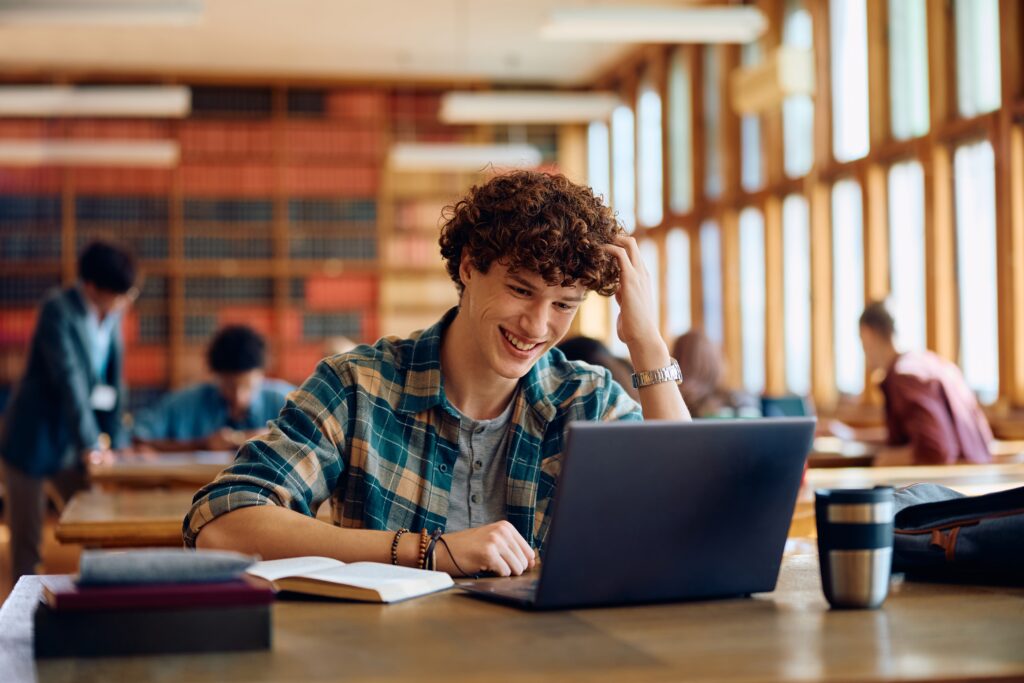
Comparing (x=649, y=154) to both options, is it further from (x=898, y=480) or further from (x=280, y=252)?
(x=898, y=480)

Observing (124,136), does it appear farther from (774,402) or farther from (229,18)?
(774,402)

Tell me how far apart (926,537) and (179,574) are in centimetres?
87

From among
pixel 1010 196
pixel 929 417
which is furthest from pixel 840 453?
pixel 1010 196

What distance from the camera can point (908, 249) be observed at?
6480 mm

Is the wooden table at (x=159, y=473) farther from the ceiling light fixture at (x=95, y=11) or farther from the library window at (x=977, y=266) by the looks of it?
the library window at (x=977, y=266)

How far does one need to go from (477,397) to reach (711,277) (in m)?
7.21

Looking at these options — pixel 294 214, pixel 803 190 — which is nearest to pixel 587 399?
pixel 803 190

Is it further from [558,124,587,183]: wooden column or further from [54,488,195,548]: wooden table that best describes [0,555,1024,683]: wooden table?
[558,124,587,183]: wooden column

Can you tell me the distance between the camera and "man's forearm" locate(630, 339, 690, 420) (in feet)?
6.25

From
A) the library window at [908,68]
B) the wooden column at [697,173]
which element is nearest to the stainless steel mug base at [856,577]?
the library window at [908,68]

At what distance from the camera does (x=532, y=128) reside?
36.3 ft

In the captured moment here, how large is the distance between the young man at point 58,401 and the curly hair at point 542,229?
2.99m

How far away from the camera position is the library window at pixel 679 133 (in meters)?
9.36

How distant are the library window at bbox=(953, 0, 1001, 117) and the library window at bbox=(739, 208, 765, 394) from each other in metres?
2.28
